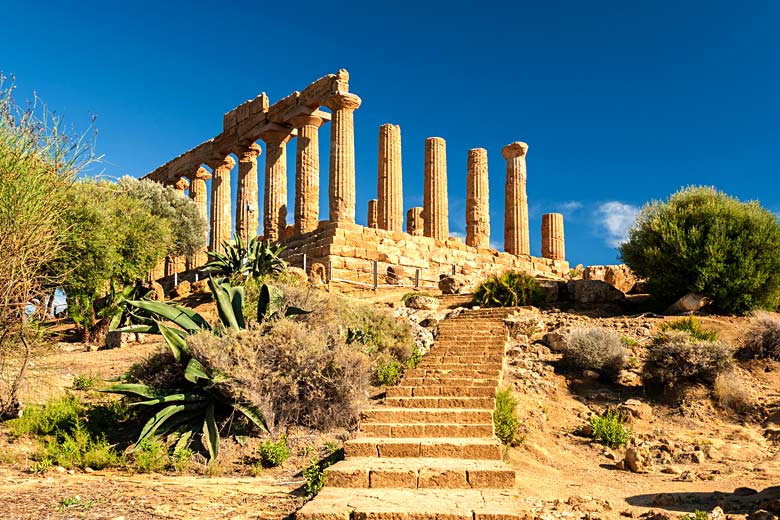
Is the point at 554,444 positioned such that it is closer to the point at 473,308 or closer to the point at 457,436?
the point at 457,436

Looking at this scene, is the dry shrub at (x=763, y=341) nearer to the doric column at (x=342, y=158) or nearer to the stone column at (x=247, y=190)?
the doric column at (x=342, y=158)

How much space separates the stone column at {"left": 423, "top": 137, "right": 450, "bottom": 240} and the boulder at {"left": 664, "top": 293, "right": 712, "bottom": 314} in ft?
44.5

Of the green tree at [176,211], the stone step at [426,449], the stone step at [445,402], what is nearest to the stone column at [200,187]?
the green tree at [176,211]

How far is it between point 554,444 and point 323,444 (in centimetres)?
327

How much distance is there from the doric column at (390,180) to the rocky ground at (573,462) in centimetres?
1288

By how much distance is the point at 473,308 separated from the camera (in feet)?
52.9

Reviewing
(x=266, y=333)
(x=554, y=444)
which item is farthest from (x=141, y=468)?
(x=554, y=444)

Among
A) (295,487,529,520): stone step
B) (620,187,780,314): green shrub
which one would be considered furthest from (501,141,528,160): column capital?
(295,487,529,520): stone step

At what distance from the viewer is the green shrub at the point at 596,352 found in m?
11.6

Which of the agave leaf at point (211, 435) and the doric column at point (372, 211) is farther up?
the doric column at point (372, 211)

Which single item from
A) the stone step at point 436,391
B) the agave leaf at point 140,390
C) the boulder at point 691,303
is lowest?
the stone step at point 436,391

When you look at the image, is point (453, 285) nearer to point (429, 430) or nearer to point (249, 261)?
point (249, 261)

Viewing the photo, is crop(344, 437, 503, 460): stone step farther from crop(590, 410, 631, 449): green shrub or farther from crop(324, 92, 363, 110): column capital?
crop(324, 92, 363, 110): column capital

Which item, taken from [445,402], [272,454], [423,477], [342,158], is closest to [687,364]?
[445,402]
